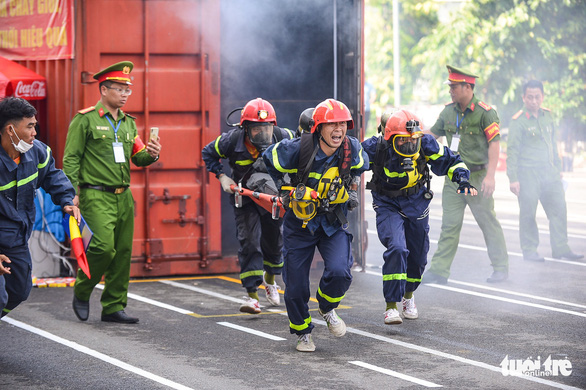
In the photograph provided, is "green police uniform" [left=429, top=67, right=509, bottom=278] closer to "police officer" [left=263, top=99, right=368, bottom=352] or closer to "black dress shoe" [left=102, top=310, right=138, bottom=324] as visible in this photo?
"police officer" [left=263, top=99, right=368, bottom=352]

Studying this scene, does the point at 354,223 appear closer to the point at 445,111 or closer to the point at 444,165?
the point at 445,111

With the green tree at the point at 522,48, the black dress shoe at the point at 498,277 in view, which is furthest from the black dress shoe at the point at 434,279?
the green tree at the point at 522,48

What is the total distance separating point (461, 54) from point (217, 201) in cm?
1651

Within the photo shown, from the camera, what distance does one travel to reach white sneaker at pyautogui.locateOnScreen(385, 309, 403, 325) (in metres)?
7.60

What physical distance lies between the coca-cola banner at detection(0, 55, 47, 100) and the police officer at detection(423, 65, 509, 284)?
407cm

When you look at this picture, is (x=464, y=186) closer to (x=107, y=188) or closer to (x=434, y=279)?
(x=434, y=279)

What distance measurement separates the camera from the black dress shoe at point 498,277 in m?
9.83

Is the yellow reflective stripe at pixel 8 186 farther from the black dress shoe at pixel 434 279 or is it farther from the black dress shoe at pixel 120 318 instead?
the black dress shoe at pixel 434 279

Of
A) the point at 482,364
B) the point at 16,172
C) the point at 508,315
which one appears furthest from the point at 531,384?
the point at 16,172

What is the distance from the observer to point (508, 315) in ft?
26.7

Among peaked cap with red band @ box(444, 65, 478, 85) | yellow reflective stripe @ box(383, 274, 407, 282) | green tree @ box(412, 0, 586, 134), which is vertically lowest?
yellow reflective stripe @ box(383, 274, 407, 282)

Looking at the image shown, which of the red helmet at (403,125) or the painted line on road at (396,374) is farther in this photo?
the red helmet at (403,125)

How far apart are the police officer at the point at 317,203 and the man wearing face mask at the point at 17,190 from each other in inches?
59.6

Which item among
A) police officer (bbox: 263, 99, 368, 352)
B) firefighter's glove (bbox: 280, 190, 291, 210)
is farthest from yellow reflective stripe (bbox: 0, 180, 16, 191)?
firefighter's glove (bbox: 280, 190, 291, 210)
